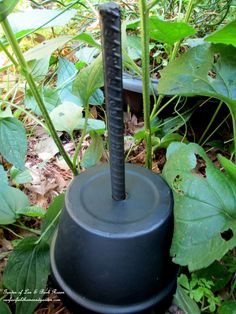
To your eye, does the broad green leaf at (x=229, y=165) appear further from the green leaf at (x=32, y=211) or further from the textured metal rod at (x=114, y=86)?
the green leaf at (x=32, y=211)

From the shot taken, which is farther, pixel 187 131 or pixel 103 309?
pixel 187 131

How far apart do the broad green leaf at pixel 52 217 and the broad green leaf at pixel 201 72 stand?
12.1 inches

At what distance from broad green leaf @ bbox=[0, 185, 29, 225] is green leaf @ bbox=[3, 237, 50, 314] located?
0.33 ft

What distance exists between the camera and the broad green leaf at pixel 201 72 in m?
0.70

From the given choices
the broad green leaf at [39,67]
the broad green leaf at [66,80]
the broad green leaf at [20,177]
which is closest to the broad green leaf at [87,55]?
the broad green leaf at [66,80]

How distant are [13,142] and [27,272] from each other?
26 centimetres

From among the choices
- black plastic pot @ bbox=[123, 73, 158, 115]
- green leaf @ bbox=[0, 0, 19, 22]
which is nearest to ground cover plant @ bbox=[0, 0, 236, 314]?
green leaf @ bbox=[0, 0, 19, 22]

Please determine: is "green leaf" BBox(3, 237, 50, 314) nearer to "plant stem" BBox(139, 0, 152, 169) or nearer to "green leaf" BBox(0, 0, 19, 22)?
"plant stem" BBox(139, 0, 152, 169)

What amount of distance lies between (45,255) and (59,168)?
0.36 meters

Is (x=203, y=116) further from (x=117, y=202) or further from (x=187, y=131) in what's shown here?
(x=117, y=202)

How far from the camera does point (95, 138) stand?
87cm

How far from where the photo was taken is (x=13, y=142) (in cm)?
70

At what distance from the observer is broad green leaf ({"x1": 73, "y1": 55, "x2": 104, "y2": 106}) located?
0.66 meters

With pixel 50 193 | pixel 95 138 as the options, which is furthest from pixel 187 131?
pixel 50 193
